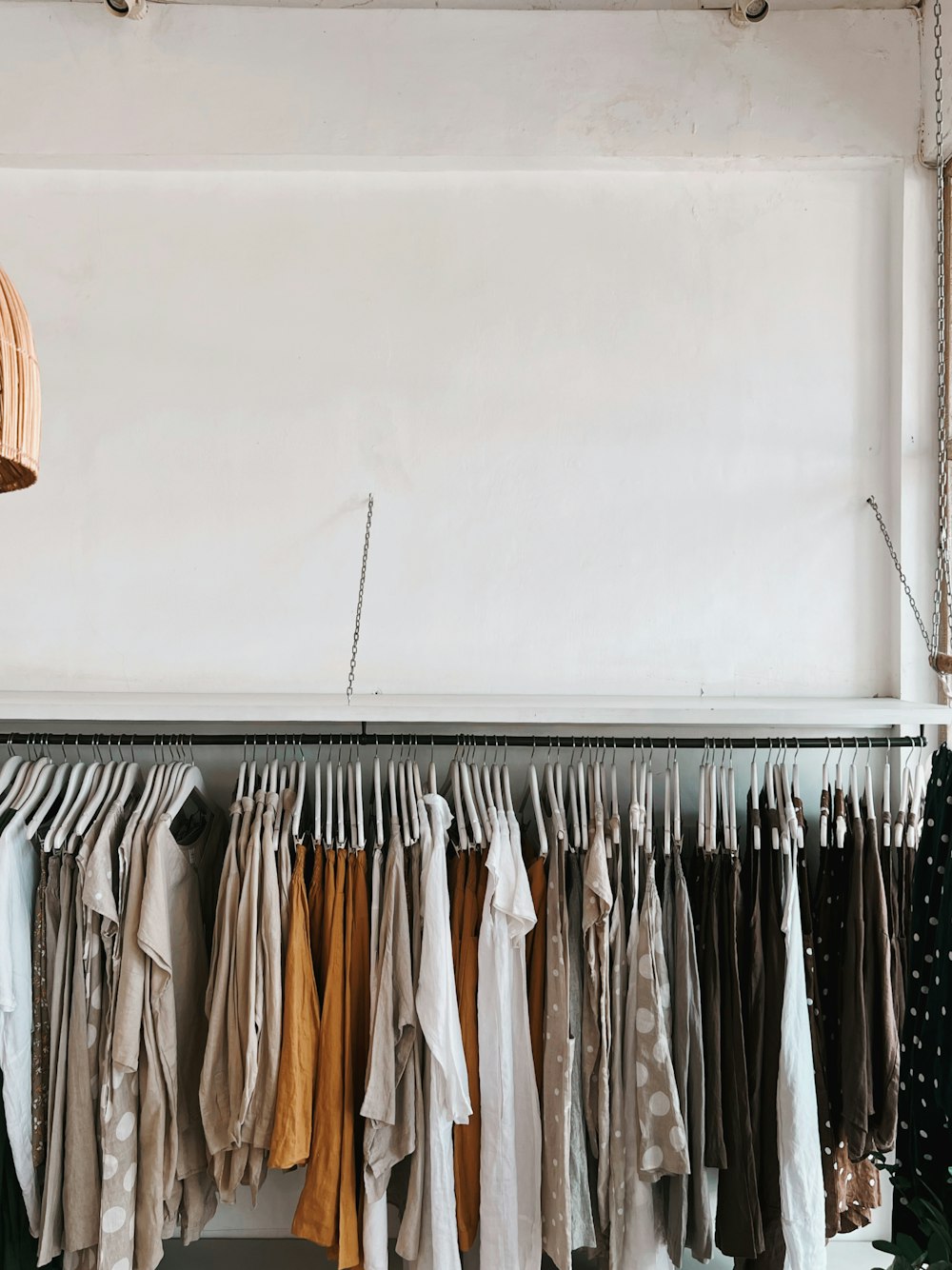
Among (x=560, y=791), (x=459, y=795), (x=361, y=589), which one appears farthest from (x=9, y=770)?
(x=560, y=791)

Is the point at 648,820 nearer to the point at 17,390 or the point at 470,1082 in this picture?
the point at 470,1082

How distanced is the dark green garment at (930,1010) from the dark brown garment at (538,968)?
67cm

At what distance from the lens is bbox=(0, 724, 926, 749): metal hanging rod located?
1.96m

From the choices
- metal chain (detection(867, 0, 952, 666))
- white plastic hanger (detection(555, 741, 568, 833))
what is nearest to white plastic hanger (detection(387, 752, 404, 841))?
white plastic hanger (detection(555, 741, 568, 833))

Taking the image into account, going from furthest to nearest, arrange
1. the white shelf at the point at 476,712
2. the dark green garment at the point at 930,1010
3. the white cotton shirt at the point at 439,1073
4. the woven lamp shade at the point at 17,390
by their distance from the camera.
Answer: the white shelf at the point at 476,712 → the white cotton shirt at the point at 439,1073 → the dark green garment at the point at 930,1010 → the woven lamp shade at the point at 17,390

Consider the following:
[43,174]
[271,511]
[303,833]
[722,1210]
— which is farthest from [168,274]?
[722,1210]

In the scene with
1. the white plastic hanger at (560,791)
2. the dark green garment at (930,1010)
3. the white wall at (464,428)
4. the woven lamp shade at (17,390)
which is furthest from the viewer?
the white wall at (464,428)

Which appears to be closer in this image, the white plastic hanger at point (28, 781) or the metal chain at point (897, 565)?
the white plastic hanger at point (28, 781)

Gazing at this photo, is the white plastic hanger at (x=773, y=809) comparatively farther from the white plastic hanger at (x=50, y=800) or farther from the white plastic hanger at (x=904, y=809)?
the white plastic hanger at (x=50, y=800)

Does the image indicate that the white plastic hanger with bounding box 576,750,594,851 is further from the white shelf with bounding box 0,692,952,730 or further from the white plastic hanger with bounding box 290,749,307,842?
the white plastic hanger with bounding box 290,749,307,842

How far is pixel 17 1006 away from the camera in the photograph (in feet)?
5.75

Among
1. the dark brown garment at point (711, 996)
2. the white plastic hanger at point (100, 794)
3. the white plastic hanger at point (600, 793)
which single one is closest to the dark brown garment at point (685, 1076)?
the dark brown garment at point (711, 996)

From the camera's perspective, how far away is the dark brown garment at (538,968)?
1.82m

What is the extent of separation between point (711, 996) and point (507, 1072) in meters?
0.44
